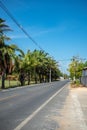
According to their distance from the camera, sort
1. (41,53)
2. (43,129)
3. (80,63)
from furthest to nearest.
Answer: (41,53), (80,63), (43,129)

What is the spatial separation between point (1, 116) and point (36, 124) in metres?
2.32

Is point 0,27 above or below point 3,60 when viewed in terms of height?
above

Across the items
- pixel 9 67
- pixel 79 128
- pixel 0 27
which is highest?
pixel 0 27

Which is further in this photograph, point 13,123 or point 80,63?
point 80,63

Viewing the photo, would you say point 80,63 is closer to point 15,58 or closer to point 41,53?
point 41,53

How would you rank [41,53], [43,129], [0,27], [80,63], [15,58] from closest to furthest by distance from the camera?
[43,129] → [0,27] → [15,58] → [80,63] → [41,53]

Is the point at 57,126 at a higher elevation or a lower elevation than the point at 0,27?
lower

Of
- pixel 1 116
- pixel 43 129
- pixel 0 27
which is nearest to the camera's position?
pixel 43 129

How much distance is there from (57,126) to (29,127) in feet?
3.39

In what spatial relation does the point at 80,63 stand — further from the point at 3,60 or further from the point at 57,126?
the point at 57,126

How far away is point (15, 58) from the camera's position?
45875mm

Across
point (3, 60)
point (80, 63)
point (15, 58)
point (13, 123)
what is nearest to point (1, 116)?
point (13, 123)

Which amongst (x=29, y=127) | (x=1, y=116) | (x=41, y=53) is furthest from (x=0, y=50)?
(x=41, y=53)

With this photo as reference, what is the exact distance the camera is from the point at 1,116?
43.1ft
